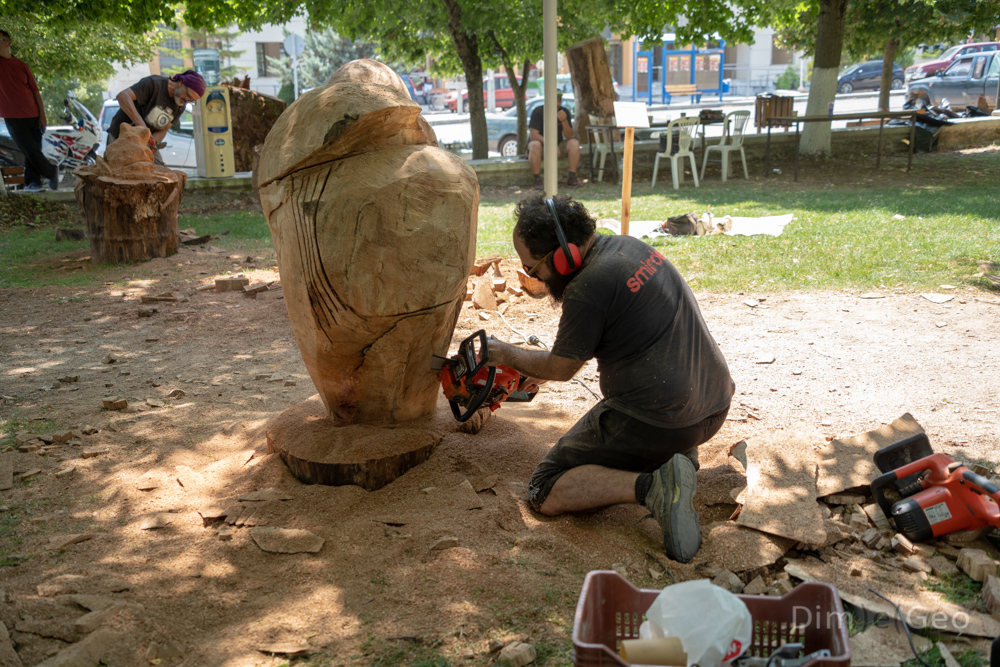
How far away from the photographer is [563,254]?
2592mm

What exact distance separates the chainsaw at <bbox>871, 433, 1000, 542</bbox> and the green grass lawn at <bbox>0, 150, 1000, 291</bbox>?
11.5ft

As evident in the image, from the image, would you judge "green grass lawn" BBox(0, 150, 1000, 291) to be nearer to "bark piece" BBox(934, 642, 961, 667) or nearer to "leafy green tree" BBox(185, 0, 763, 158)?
"leafy green tree" BBox(185, 0, 763, 158)

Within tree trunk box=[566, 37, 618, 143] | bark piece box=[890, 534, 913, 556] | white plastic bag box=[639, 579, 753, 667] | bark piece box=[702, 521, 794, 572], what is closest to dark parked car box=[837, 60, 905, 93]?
tree trunk box=[566, 37, 618, 143]

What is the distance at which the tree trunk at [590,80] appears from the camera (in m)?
12.7

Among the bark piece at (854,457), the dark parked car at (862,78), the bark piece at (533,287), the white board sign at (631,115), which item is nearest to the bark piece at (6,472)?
the bark piece at (854,457)

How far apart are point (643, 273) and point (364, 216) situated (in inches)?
39.4

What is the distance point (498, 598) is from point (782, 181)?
10.6 meters

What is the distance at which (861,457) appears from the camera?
2902mm

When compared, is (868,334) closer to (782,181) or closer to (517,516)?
(517,516)

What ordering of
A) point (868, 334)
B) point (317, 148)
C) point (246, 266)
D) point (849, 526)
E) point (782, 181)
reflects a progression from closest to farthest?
point (317, 148) → point (849, 526) → point (868, 334) → point (246, 266) → point (782, 181)

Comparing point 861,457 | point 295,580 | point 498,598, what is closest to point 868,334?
Answer: point 861,457

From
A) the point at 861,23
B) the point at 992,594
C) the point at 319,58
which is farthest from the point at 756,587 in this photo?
the point at 319,58

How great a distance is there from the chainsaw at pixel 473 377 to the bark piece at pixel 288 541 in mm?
743

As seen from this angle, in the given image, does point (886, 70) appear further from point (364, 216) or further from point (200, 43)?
point (200, 43)
